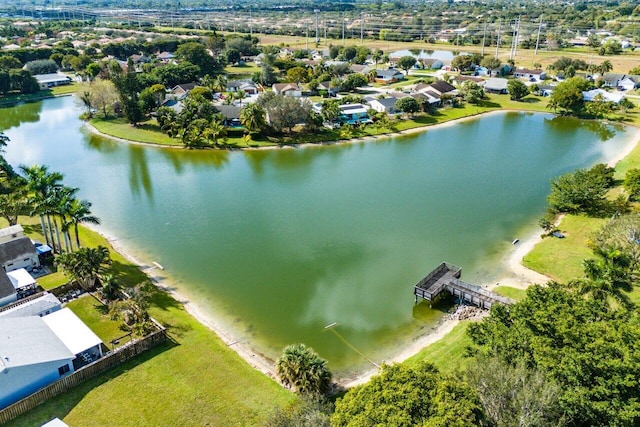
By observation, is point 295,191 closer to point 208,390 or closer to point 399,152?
point 399,152

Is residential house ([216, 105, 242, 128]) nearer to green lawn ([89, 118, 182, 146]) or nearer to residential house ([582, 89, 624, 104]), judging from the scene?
green lawn ([89, 118, 182, 146])

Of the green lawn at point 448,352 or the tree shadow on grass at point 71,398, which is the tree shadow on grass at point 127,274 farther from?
the green lawn at point 448,352

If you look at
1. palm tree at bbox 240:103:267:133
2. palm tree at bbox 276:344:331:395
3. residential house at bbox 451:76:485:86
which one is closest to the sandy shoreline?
palm tree at bbox 276:344:331:395

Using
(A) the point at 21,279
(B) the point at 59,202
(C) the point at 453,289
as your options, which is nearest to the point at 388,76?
(C) the point at 453,289

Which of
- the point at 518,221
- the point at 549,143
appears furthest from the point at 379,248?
the point at 549,143

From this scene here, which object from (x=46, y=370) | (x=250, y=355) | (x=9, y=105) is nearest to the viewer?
(x=46, y=370)
